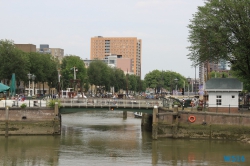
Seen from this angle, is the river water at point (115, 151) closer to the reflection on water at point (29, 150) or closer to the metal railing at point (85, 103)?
the reflection on water at point (29, 150)

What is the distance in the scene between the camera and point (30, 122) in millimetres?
74750

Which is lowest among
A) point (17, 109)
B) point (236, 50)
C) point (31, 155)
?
point (31, 155)

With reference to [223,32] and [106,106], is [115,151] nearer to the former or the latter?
[106,106]

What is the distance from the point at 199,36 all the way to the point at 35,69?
72.1 meters

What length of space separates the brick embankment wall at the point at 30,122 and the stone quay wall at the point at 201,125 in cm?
1387

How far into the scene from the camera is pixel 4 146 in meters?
65.4

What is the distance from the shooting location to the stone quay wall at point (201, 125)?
70562 mm

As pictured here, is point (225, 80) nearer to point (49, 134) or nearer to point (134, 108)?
point (134, 108)

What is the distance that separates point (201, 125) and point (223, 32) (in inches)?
549

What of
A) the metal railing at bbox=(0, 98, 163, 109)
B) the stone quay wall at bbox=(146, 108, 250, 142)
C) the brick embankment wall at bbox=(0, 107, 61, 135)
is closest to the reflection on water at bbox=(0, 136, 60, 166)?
the brick embankment wall at bbox=(0, 107, 61, 135)

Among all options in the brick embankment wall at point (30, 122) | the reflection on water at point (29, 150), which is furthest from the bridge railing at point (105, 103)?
the reflection on water at point (29, 150)

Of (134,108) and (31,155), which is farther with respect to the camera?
(134,108)

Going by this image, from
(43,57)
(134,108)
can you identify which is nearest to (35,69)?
(43,57)

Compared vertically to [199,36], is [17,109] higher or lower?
lower
